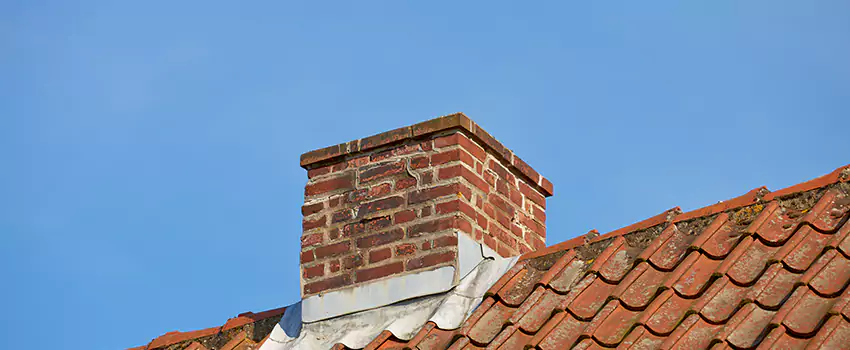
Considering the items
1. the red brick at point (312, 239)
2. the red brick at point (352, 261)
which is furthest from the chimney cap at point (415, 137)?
the red brick at point (352, 261)

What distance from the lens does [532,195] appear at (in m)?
6.71

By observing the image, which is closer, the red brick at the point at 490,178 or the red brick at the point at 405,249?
the red brick at the point at 405,249

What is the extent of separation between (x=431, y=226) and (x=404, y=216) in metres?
0.18

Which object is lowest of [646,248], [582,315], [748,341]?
[748,341]

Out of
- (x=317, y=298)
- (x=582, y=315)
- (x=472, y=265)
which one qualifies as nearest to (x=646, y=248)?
(x=582, y=315)

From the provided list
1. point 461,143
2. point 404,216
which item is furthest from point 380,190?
point 461,143

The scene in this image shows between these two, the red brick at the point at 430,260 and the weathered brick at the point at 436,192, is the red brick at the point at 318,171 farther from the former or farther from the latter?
the red brick at the point at 430,260

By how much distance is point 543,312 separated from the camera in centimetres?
521

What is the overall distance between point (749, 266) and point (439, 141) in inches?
74.7

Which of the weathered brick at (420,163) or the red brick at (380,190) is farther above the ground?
the weathered brick at (420,163)

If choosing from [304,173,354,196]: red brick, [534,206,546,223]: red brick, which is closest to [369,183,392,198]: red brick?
[304,173,354,196]: red brick

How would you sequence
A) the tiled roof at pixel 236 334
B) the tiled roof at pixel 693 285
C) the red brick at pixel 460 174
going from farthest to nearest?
1. the tiled roof at pixel 236 334
2. the red brick at pixel 460 174
3. the tiled roof at pixel 693 285

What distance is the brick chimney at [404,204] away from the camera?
5895 millimetres

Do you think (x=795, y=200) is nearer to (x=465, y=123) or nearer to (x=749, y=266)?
(x=749, y=266)
